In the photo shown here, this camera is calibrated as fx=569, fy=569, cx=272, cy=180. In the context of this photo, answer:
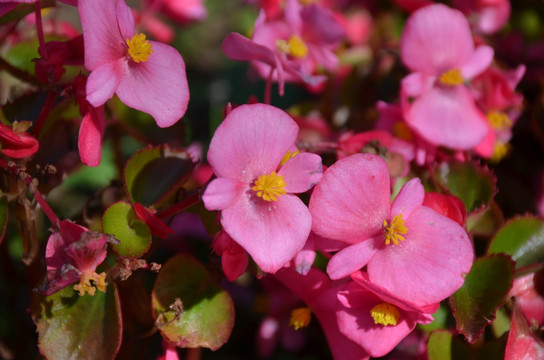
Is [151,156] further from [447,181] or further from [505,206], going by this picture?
[505,206]

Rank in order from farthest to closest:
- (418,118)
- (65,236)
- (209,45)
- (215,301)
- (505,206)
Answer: (209,45)
(505,206)
(418,118)
(215,301)
(65,236)

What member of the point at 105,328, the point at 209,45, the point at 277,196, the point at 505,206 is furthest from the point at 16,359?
the point at 209,45

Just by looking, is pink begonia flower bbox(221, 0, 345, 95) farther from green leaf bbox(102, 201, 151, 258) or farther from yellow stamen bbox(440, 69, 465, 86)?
green leaf bbox(102, 201, 151, 258)

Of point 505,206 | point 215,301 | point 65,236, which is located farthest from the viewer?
point 505,206

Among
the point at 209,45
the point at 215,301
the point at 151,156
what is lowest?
the point at 209,45

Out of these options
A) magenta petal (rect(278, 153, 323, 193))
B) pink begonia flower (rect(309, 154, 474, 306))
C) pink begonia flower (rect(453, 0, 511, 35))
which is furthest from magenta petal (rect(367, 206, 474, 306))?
pink begonia flower (rect(453, 0, 511, 35))

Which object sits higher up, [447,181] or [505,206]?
[447,181]
